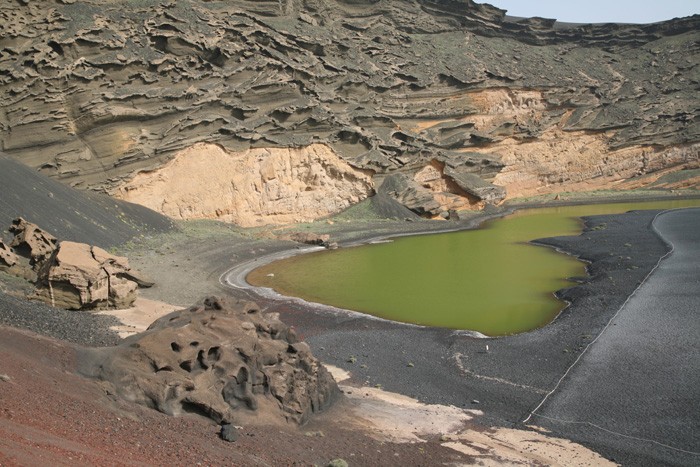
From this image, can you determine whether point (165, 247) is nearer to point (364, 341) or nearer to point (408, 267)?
point (408, 267)

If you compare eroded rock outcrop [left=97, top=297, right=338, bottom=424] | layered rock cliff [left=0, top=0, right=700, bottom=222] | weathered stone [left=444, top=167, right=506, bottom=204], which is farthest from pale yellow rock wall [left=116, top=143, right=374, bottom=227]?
eroded rock outcrop [left=97, top=297, right=338, bottom=424]

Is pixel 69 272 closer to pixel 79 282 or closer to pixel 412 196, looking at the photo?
pixel 79 282

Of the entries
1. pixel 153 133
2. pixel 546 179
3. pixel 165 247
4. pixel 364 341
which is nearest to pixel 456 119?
pixel 546 179

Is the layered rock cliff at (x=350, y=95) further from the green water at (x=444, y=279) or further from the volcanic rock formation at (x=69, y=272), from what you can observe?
the volcanic rock formation at (x=69, y=272)

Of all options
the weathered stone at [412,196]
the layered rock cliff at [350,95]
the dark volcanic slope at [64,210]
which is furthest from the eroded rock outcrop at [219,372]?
the weathered stone at [412,196]

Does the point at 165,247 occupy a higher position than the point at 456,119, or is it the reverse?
the point at 456,119

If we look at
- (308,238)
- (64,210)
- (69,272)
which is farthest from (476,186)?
(69,272)
